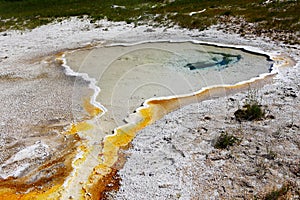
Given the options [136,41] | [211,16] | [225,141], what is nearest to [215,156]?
[225,141]

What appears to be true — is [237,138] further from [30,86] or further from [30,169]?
[30,86]

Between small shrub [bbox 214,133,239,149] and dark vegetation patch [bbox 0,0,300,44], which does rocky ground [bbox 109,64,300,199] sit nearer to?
small shrub [bbox 214,133,239,149]

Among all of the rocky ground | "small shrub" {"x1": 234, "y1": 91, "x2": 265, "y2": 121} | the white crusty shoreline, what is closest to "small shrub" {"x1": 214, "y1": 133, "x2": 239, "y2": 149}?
the rocky ground

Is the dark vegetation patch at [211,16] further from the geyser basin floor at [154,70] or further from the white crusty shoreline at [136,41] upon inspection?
the geyser basin floor at [154,70]

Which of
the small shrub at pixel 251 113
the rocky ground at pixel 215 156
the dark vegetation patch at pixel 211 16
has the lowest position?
the rocky ground at pixel 215 156

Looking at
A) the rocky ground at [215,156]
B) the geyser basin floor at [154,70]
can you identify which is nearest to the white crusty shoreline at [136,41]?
the rocky ground at [215,156]

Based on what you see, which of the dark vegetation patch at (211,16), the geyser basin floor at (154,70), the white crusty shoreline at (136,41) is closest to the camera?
the white crusty shoreline at (136,41)
